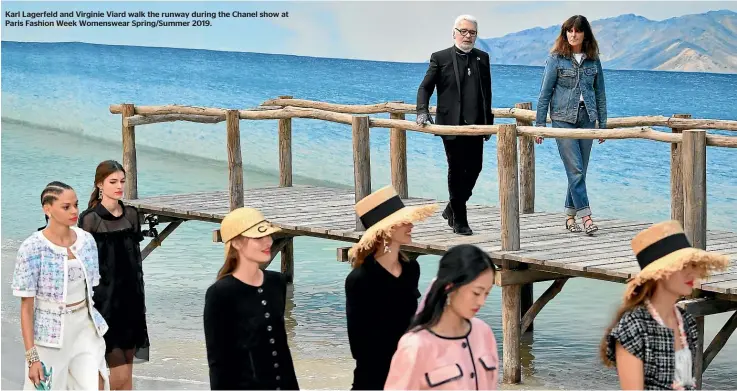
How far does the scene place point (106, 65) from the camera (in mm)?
54781

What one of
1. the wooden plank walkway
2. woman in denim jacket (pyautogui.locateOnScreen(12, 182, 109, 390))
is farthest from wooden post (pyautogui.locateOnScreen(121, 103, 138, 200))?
woman in denim jacket (pyautogui.locateOnScreen(12, 182, 109, 390))

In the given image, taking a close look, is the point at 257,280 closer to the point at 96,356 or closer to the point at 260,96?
the point at 96,356

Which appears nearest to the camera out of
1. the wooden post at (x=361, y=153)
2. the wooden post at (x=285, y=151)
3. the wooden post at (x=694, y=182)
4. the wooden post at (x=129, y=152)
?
the wooden post at (x=694, y=182)

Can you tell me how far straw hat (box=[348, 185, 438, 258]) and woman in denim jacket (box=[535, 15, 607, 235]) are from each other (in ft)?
13.8

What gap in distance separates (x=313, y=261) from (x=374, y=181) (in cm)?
1884

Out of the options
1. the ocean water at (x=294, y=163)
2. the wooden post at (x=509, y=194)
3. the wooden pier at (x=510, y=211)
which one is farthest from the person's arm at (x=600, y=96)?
the ocean water at (x=294, y=163)

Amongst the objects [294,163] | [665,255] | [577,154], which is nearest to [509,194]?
[577,154]

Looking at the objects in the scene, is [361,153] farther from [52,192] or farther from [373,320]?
[373,320]

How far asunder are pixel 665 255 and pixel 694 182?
396cm

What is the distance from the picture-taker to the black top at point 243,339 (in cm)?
604

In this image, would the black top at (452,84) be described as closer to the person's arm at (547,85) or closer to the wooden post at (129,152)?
the person's arm at (547,85)

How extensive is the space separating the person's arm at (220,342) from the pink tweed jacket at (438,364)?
3.22 ft

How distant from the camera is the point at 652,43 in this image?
46.4 m

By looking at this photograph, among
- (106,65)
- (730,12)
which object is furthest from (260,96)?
(730,12)
